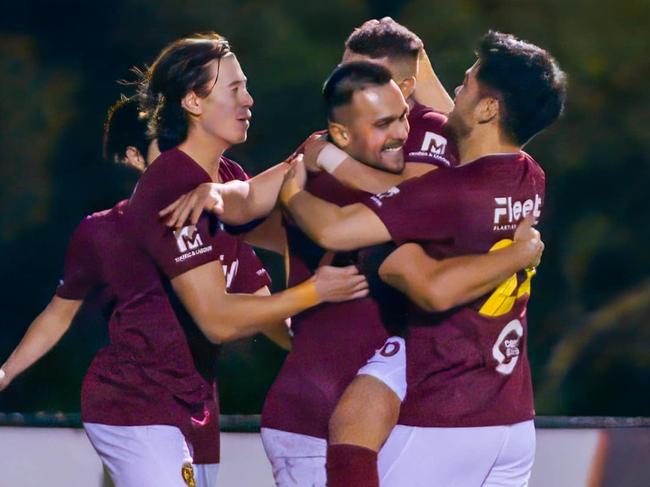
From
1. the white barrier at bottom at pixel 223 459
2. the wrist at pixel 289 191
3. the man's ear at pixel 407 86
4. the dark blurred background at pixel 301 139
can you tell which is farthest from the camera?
the dark blurred background at pixel 301 139

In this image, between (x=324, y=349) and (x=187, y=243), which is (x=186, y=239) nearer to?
(x=187, y=243)

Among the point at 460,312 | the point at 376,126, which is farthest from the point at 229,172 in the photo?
the point at 460,312

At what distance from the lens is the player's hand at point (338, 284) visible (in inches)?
124

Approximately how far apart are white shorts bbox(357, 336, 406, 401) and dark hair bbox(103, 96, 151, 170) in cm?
106

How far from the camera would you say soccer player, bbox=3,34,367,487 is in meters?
3.32

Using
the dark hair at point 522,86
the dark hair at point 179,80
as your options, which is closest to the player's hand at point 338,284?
the dark hair at point 522,86

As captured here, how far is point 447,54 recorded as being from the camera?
6.47m

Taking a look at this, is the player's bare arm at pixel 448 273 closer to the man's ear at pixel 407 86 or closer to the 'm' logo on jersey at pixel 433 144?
the 'm' logo on jersey at pixel 433 144

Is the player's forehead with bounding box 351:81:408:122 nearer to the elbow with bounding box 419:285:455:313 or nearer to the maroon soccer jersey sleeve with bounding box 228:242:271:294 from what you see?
the elbow with bounding box 419:285:455:313

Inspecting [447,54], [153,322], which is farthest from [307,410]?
[447,54]

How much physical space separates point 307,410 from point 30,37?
395cm

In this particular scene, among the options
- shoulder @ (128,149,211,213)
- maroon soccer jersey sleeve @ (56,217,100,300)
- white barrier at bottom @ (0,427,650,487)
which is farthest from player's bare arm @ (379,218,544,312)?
white barrier at bottom @ (0,427,650,487)

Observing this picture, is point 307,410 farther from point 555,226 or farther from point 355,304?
point 555,226

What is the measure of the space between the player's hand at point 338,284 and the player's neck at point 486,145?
1.18 ft
